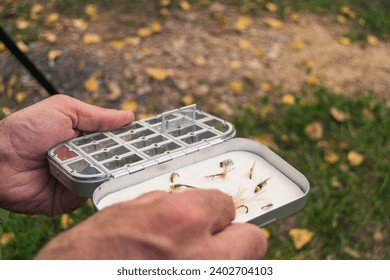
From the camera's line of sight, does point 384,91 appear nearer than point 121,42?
Yes

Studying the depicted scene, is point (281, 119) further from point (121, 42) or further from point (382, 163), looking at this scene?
point (121, 42)

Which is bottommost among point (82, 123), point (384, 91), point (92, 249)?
point (384, 91)

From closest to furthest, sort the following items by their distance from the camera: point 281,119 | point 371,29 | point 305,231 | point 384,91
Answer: point 305,231 < point 281,119 < point 384,91 < point 371,29

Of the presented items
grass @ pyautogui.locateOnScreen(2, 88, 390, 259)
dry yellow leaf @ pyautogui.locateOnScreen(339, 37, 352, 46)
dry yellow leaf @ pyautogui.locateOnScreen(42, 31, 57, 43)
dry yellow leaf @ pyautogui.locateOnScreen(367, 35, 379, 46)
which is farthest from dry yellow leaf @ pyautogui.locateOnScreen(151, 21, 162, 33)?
dry yellow leaf @ pyautogui.locateOnScreen(367, 35, 379, 46)

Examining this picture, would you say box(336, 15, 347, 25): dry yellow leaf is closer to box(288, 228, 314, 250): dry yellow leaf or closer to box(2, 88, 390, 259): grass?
box(2, 88, 390, 259): grass

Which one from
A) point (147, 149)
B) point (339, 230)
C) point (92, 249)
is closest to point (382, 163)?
point (339, 230)

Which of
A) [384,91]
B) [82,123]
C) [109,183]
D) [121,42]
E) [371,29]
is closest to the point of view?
[109,183]

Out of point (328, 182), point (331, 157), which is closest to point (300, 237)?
point (328, 182)

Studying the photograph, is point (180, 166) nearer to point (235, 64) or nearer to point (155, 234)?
point (155, 234)
